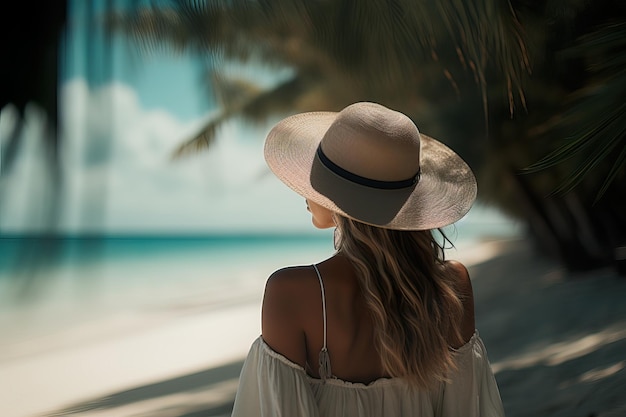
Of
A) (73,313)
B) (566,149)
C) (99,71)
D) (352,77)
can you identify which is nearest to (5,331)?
(73,313)

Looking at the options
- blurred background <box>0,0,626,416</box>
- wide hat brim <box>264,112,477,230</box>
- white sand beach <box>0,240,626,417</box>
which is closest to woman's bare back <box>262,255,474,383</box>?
wide hat brim <box>264,112,477,230</box>

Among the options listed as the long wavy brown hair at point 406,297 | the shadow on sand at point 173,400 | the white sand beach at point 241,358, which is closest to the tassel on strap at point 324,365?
the long wavy brown hair at point 406,297

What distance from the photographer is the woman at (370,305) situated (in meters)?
1.51

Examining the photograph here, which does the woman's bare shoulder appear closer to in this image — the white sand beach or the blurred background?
the blurred background

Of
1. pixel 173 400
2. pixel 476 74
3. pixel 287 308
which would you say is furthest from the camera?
pixel 173 400

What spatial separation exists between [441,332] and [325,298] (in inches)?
12.1

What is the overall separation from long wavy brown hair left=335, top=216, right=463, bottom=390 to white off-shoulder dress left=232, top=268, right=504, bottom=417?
5 centimetres

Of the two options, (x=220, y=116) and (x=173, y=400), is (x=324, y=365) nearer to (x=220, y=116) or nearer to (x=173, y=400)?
(x=220, y=116)

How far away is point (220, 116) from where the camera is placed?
100 inches

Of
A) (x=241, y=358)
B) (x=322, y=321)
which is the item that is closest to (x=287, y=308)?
(x=322, y=321)

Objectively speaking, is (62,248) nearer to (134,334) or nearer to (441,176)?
(441,176)

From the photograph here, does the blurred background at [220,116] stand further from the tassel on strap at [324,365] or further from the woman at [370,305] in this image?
the tassel on strap at [324,365]

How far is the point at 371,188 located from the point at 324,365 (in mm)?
394

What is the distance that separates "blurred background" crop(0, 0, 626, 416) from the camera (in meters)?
1.04
